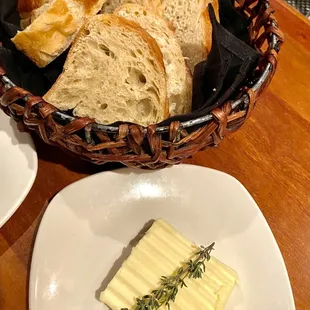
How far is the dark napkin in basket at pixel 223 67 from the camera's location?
75cm

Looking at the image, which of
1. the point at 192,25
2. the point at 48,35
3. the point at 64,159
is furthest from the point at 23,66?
the point at 192,25

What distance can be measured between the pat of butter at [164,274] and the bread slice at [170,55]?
0.69ft

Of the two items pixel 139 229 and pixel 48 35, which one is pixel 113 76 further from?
pixel 139 229

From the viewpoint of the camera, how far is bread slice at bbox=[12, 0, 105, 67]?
78cm

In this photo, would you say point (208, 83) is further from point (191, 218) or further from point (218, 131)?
point (191, 218)

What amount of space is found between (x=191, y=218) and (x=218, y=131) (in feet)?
0.68

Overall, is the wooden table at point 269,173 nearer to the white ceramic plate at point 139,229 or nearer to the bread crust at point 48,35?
the white ceramic plate at point 139,229

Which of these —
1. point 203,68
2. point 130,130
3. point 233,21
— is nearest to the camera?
point 130,130

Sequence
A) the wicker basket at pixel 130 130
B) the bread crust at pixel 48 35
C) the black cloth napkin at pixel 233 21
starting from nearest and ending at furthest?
the wicker basket at pixel 130 130, the bread crust at pixel 48 35, the black cloth napkin at pixel 233 21

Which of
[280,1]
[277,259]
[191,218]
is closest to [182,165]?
[191,218]

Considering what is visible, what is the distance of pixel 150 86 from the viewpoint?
76cm

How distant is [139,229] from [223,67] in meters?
0.32

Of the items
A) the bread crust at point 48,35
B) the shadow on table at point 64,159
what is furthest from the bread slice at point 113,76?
the shadow on table at point 64,159

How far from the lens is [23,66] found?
2.77 feet
